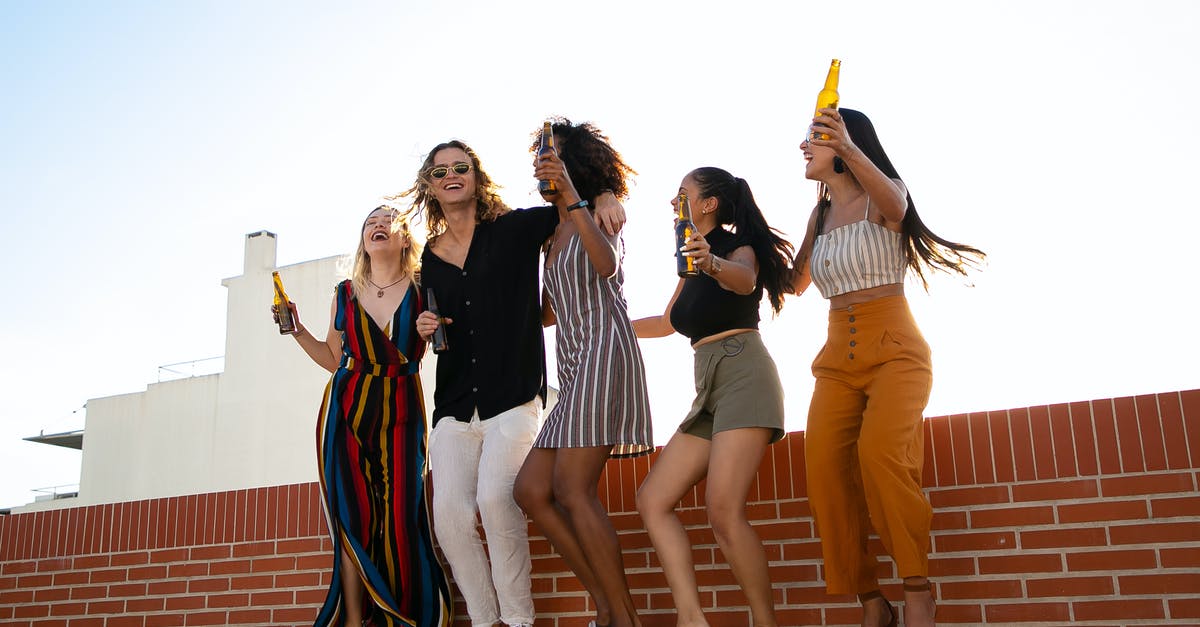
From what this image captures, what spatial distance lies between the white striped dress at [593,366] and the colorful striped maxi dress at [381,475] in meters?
0.86

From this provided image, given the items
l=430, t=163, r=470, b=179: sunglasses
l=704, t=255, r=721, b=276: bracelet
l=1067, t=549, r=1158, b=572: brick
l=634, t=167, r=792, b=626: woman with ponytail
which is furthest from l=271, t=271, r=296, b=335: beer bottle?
l=1067, t=549, r=1158, b=572: brick

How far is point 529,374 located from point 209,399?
25.1 m

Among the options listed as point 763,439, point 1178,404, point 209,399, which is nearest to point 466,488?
point 763,439

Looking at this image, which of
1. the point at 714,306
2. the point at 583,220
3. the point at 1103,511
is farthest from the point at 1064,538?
the point at 583,220

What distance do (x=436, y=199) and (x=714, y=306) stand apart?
1519 mm

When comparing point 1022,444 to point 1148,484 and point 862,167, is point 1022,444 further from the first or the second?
point 862,167

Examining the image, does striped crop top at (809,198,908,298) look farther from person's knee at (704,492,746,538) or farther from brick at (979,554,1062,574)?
brick at (979,554,1062,574)

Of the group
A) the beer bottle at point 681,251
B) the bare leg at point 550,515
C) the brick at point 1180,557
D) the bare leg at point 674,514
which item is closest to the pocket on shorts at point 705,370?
the bare leg at point 674,514

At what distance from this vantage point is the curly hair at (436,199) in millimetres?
5035

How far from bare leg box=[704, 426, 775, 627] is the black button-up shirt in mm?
943

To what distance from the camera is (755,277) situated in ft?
14.0

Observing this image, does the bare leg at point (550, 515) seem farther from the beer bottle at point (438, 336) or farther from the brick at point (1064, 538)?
the brick at point (1064, 538)

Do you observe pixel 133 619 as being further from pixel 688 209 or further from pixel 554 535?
pixel 688 209

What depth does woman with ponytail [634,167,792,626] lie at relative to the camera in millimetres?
3965
